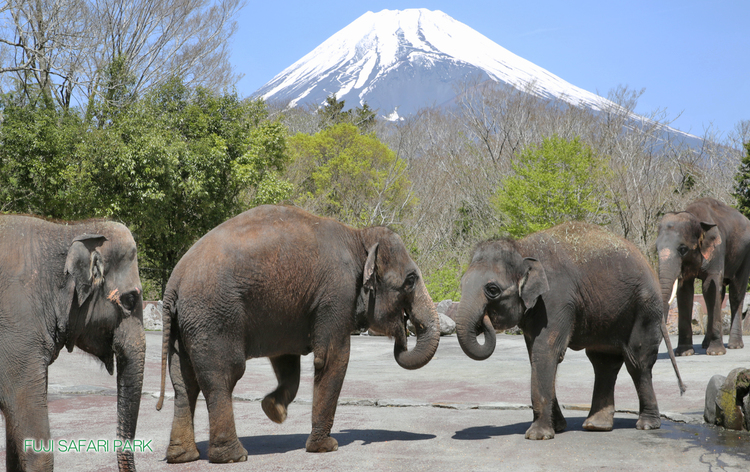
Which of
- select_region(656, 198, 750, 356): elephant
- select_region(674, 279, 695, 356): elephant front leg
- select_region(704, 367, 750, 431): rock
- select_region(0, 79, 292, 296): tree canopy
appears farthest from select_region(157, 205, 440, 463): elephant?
select_region(0, 79, 292, 296): tree canopy

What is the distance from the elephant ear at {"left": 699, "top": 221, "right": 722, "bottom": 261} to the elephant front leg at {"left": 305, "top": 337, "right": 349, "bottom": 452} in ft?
28.4

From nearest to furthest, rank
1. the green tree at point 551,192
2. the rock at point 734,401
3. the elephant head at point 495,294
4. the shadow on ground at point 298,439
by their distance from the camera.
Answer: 1. the shadow on ground at point 298,439
2. the elephant head at point 495,294
3. the rock at point 734,401
4. the green tree at point 551,192

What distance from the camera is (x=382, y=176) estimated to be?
1604 inches

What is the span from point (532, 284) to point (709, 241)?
7204 mm

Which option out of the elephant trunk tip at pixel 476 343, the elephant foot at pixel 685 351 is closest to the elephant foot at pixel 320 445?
the elephant trunk tip at pixel 476 343

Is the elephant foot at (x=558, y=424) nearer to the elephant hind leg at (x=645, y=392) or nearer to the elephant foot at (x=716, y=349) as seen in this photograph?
the elephant hind leg at (x=645, y=392)

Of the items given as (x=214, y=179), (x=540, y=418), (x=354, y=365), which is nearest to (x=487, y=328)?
(x=540, y=418)

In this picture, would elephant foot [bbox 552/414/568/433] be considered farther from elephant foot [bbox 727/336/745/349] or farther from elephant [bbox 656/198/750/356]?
elephant foot [bbox 727/336/745/349]

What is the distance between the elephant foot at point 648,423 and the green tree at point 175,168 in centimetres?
1820

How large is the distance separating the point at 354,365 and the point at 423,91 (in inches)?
7109

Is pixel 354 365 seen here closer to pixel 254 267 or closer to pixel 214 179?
pixel 254 267

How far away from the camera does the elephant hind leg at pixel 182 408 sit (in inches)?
225

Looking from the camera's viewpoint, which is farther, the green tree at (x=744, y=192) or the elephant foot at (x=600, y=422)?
the green tree at (x=744, y=192)

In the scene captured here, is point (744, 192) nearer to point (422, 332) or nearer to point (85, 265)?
point (422, 332)
